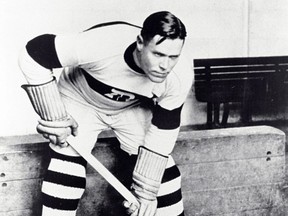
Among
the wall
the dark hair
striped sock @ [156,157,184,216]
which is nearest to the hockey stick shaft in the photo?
striped sock @ [156,157,184,216]

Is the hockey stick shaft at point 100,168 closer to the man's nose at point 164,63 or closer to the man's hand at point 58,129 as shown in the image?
the man's hand at point 58,129

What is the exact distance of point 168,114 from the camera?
1843 mm

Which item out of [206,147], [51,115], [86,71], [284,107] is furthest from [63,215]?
[284,107]

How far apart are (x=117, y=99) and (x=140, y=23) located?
6.82 ft

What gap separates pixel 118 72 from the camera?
177cm

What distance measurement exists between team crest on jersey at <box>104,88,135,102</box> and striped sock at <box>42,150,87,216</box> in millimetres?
269

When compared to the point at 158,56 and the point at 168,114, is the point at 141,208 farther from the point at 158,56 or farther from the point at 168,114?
the point at 158,56

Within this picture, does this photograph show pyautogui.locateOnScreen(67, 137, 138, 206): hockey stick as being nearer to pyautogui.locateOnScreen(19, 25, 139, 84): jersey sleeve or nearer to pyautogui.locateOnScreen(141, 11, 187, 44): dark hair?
pyautogui.locateOnScreen(19, 25, 139, 84): jersey sleeve

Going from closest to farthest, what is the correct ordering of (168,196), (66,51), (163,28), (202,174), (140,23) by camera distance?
1. (163,28)
2. (66,51)
3. (168,196)
4. (202,174)
5. (140,23)

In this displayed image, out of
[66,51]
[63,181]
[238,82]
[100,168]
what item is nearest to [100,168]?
[100,168]

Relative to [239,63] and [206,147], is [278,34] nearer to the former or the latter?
[239,63]

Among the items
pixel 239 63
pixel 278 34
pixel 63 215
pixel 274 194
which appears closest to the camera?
pixel 63 215

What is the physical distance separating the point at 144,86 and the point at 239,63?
99.2 inches

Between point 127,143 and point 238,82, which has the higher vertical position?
point 127,143
